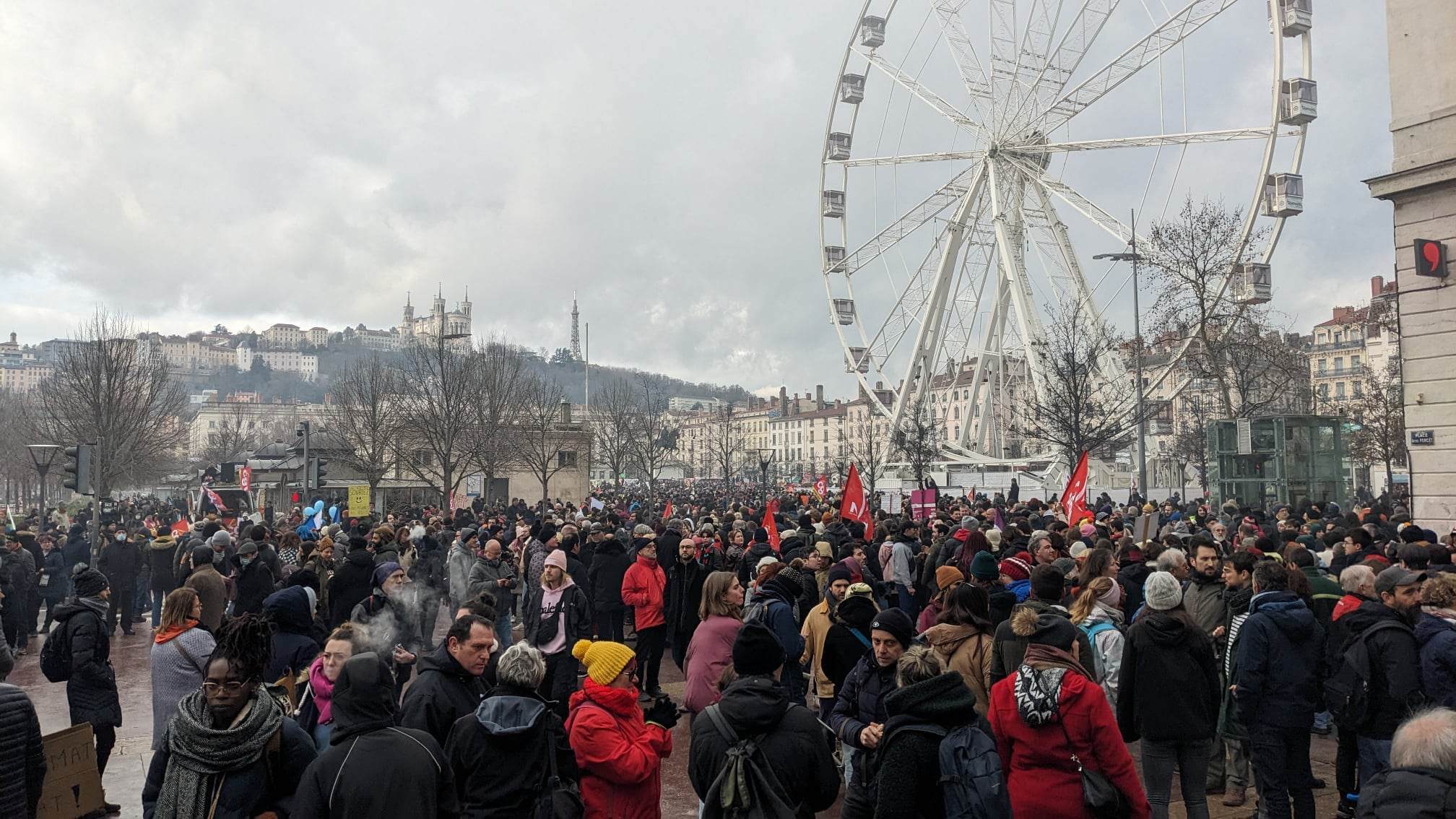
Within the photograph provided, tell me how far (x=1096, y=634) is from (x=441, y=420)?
110 feet

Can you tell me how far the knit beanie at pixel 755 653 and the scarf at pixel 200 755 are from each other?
196 centimetres

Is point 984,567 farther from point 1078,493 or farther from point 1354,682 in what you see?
point 1078,493

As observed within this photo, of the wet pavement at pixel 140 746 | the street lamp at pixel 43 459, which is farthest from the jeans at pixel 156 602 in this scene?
the street lamp at pixel 43 459

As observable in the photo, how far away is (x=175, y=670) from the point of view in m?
6.46

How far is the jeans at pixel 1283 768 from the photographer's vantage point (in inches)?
248

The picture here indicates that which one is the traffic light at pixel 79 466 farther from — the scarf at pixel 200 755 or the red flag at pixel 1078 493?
the red flag at pixel 1078 493

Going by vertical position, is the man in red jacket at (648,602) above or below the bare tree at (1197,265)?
below

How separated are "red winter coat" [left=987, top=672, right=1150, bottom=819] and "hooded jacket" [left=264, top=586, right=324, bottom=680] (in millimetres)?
4684

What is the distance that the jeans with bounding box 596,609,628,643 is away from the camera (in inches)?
476

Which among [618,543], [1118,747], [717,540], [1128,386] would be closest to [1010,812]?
[1118,747]

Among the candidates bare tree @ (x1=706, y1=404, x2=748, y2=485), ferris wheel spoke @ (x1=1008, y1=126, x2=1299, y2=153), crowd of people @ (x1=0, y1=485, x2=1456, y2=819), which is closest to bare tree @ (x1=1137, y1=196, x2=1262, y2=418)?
ferris wheel spoke @ (x1=1008, y1=126, x2=1299, y2=153)

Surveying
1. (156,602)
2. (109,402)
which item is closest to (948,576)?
(156,602)

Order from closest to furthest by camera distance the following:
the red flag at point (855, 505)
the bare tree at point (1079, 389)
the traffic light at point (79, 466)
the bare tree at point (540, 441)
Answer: the traffic light at point (79, 466) → the red flag at point (855, 505) → the bare tree at point (1079, 389) → the bare tree at point (540, 441)

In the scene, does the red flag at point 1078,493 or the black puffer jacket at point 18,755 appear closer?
the black puffer jacket at point 18,755
